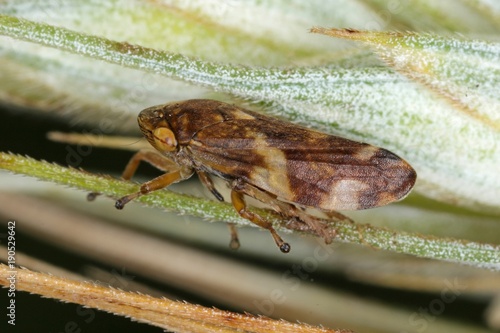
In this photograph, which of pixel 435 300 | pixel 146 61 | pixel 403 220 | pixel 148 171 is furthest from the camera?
pixel 148 171

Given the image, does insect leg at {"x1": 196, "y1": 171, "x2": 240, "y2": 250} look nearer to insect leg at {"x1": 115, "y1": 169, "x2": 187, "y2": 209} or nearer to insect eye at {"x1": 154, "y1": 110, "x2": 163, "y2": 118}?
insect leg at {"x1": 115, "y1": 169, "x2": 187, "y2": 209}

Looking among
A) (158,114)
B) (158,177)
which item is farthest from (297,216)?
(158,114)

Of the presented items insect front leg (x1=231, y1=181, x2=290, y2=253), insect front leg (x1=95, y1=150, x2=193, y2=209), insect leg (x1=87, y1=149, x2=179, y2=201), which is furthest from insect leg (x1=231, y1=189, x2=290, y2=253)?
insect leg (x1=87, y1=149, x2=179, y2=201)

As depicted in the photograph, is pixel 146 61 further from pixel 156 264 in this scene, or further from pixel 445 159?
pixel 156 264

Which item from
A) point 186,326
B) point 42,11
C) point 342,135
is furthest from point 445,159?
point 42,11

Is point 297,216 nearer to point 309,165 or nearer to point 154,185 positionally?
point 309,165

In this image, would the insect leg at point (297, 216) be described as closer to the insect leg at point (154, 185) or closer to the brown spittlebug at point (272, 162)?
the brown spittlebug at point (272, 162)

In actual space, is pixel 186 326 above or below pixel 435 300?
below
